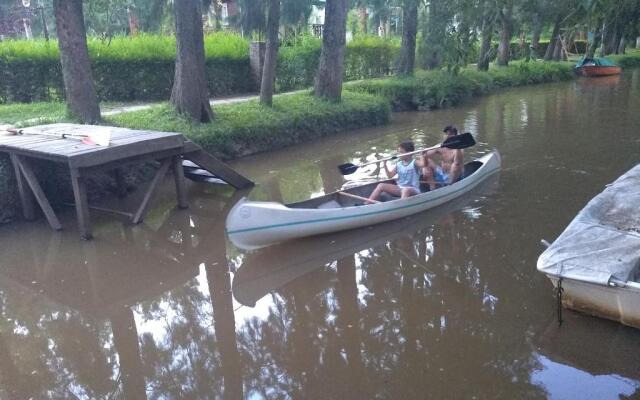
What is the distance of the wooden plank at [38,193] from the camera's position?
27.8 feet

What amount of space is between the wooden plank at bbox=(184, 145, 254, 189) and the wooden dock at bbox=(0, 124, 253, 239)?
0.05 feet

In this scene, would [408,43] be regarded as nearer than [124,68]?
No

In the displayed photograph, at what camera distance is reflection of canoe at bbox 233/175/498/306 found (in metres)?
6.69

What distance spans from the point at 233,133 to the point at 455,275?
760 centimetres

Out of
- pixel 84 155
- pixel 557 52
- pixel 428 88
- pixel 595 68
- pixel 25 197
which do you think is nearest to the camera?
pixel 84 155

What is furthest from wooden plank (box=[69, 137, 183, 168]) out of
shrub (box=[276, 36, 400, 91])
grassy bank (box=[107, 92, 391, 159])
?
shrub (box=[276, 36, 400, 91])

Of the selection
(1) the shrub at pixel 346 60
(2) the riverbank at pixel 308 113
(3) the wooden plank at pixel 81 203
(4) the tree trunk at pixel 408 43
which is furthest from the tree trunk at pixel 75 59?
(4) the tree trunk at pixel 408 43

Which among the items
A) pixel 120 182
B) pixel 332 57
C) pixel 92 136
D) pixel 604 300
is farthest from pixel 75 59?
pixel 604 300

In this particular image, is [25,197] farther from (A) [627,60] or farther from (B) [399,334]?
(A) [627,60]

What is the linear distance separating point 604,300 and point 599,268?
31 centimetres

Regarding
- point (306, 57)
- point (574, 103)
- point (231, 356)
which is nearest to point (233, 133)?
point (231, 356)

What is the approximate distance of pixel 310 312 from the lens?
5902 mm

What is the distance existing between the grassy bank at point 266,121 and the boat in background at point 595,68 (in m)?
17.0

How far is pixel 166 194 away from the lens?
416 inches
